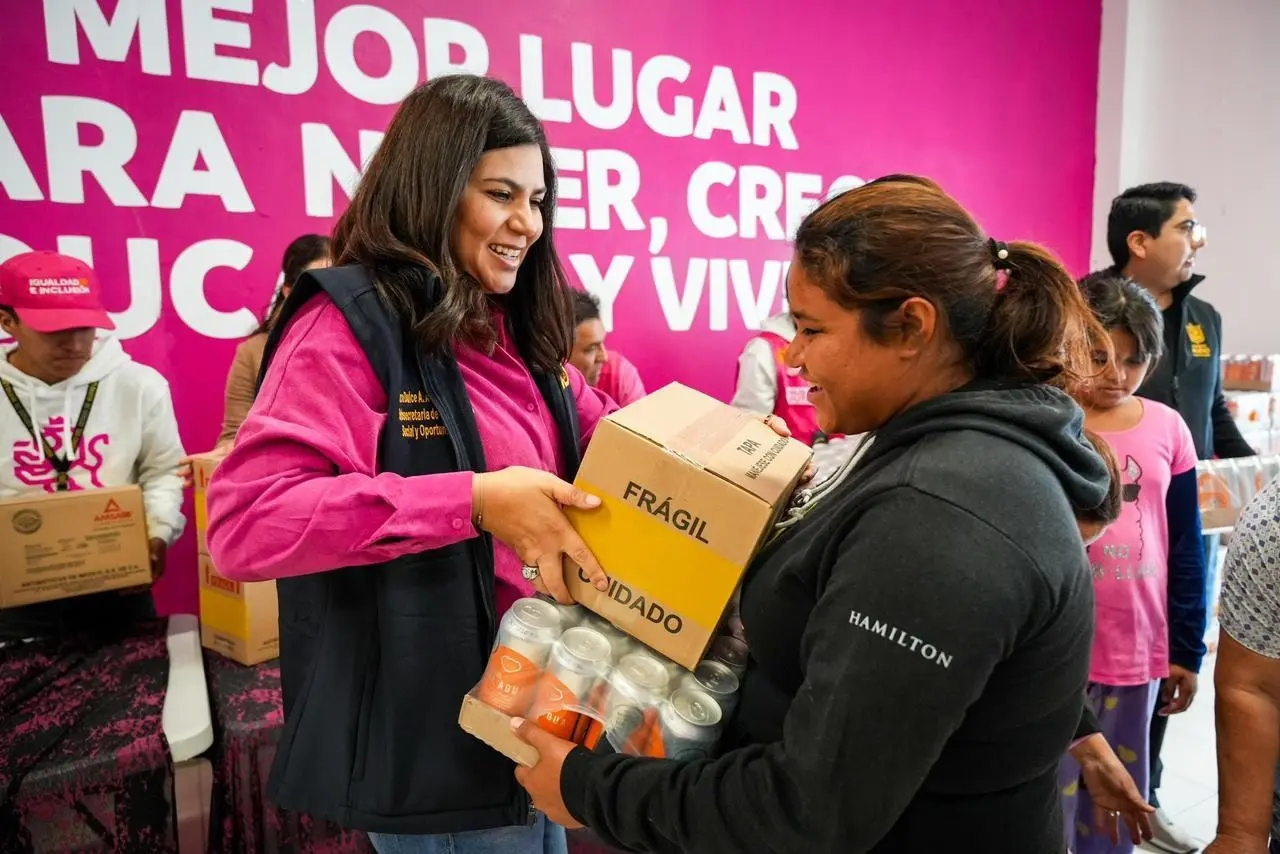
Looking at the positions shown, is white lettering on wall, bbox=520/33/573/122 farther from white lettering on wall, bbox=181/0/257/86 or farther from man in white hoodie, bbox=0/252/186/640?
man in white hoodie, bbox=0/252/186/640

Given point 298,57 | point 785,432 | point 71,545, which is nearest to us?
point 785,432

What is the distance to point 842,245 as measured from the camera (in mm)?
862

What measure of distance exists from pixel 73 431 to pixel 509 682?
2005 mm

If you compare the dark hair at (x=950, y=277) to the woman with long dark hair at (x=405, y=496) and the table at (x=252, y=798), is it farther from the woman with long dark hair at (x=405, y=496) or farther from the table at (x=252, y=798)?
the table at (x=252, y=798)

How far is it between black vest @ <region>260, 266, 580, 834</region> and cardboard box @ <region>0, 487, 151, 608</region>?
106 centimetres

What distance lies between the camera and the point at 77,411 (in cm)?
227

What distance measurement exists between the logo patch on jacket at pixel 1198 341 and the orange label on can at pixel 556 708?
117 inches

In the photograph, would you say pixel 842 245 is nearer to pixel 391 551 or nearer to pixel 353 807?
pixel 391 551

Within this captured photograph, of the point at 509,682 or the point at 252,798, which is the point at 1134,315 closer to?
the point at 509,682

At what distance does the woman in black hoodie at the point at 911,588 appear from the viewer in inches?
27.7

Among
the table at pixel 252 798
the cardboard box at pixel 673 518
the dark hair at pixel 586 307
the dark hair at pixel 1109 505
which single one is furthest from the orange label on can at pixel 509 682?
the dark hair at pixel 586 307

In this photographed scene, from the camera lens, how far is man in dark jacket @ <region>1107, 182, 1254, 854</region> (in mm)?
2850

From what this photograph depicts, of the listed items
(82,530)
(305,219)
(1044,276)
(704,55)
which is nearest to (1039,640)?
(1044,276)

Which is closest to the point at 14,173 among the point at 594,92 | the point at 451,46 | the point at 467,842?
the point at 451,46
